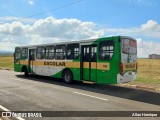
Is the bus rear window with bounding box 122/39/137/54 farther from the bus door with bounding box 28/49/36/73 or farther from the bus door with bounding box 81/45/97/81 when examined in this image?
the bus door with bounding box 28/49/36/73

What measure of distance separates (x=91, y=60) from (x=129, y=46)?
246cm

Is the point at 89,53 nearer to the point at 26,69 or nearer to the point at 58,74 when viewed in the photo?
the point at 58,74

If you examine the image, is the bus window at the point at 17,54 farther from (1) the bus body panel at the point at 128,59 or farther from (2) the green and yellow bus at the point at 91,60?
(1) the bus body panel at the point at 128,59

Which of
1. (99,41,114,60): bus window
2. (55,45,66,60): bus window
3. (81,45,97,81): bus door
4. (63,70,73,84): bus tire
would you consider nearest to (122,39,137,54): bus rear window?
(99,41,114,60): bus window

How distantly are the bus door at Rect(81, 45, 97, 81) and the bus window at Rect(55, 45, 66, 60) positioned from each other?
6.95 feet

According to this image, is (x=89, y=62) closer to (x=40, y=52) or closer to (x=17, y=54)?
(x=40, y=52)

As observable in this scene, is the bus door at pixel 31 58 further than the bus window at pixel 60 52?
Yes

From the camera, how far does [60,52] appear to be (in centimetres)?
1862

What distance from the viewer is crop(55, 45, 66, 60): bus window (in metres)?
18.3

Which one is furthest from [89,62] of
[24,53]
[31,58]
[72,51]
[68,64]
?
[24,53]

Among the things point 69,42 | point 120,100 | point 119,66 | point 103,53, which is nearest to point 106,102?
point 120,100

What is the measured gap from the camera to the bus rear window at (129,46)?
14320 millimetres

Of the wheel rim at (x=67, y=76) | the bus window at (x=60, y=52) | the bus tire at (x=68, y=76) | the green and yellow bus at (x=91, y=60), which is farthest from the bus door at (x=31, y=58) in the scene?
the wheel rim at (x=67, y=76)

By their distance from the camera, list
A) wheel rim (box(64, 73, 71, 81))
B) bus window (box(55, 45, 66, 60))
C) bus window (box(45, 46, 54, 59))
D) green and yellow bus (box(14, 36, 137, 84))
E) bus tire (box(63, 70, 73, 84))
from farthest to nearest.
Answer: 1. bus window (box(45, 46, 54, 59))
2. bus window (box(55, 45, 66, 60))
3. wheel rim (box(64, 73, 71, 81))
4. bus tire (box(63, 70, 73, 84))
5. green and yellow bus (box(14, 36, 137, 84))
